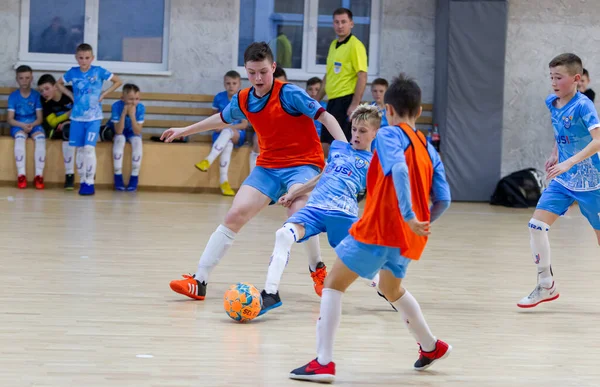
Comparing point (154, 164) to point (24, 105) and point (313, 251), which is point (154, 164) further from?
point (313, 251)

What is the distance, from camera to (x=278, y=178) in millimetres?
4824

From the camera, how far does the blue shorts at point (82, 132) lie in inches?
392

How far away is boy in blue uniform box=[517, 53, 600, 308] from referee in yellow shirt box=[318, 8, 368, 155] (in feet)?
11.9

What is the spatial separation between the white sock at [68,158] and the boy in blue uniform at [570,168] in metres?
6.74

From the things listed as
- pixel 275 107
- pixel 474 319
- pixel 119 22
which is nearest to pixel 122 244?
pixel 275 107

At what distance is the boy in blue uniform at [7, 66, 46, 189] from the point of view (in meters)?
10.1

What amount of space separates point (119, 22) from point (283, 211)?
391 cm

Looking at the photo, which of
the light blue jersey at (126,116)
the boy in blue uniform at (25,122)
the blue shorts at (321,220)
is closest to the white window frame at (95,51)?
the boy in blue uniform at (25,122)

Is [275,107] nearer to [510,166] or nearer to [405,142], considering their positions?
[405,142]

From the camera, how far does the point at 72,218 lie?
310 inches

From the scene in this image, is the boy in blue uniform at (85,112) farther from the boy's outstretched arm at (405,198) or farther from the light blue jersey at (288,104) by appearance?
the boy's outstretched arm at (405,198)

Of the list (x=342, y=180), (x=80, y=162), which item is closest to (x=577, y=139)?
(x=342, y=180)

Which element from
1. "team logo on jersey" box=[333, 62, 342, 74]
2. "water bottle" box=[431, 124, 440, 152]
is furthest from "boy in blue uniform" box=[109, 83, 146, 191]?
"water bottle" box=[431, 124, 440, 152]

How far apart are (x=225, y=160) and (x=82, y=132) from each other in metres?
1.81
